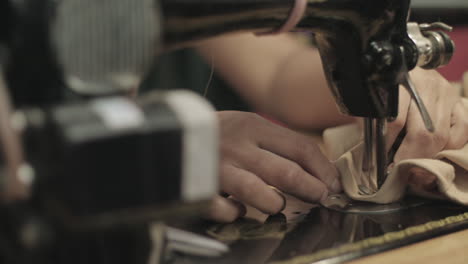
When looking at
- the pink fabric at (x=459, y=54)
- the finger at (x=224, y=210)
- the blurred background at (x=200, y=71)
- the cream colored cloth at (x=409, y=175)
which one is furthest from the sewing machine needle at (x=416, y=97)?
the blurred background at (x=200, y=71)

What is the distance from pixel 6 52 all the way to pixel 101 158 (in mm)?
111

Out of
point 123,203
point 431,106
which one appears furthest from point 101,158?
point 431,106

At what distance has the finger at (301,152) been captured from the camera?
58 cm

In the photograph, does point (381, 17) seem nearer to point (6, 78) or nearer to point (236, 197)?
point (236, 197)

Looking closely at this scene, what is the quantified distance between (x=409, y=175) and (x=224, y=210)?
0.21 meters

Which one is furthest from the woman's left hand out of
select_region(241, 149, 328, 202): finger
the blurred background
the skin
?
the blurred background

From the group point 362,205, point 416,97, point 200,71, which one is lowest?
point 200,71

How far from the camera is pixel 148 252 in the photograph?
0.39m

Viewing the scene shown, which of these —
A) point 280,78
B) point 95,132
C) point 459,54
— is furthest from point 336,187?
point 459,54

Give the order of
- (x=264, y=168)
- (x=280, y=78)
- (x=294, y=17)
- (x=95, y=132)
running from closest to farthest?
(x=95, y=132) → (x=294, y=17) → (x=264, y=168) → (x=280, y=78)

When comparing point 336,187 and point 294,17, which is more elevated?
point 294,17

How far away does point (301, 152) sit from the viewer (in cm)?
58

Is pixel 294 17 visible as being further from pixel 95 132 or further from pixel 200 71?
pixel 200 71

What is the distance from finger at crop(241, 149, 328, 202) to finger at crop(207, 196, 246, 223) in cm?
6
